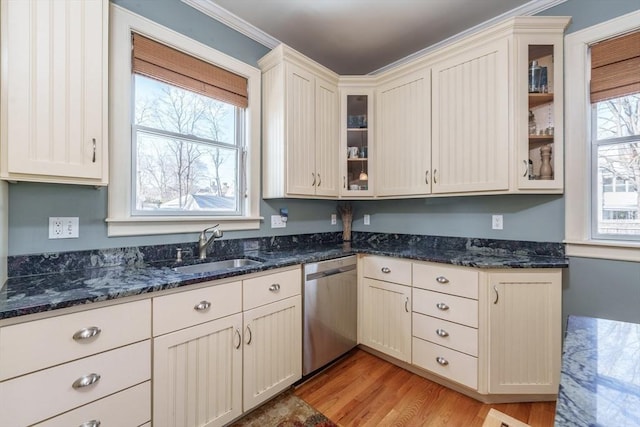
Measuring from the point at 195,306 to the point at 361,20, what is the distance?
240cm

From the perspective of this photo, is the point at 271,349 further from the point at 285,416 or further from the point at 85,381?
the point at 85,381

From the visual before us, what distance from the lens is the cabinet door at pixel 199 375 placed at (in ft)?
4.35

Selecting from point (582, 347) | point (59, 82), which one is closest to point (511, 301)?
point (582, 347)

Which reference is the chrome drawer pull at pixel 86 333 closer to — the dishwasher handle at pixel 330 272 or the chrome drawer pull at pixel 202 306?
the chrome drawer pull at pixel 202 306

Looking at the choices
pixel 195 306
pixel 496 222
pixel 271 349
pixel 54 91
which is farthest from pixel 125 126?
pixel 496 222

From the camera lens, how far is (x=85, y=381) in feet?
3.60

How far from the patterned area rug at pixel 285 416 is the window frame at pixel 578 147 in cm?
204

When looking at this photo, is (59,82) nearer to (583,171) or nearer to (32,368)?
(32,368)

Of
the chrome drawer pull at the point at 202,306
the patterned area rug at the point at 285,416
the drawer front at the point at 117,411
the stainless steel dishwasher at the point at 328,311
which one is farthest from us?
the stainless steel dishwasher at the point at 328,311

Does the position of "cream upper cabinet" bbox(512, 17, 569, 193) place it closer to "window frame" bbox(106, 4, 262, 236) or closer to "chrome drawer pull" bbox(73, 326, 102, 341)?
"window frame" bbox(106, 4, 262, 236)

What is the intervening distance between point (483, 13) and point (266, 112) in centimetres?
190

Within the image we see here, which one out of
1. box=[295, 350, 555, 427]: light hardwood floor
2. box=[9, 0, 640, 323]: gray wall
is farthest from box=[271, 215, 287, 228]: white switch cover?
box=[295, 350, 555, 427]: light hardwood floor

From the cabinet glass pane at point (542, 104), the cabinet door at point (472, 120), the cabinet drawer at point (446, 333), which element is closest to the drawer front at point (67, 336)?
the cabinet drawer at point (446, 333)

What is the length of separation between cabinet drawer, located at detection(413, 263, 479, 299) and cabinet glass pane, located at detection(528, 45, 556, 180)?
853 millimetres
